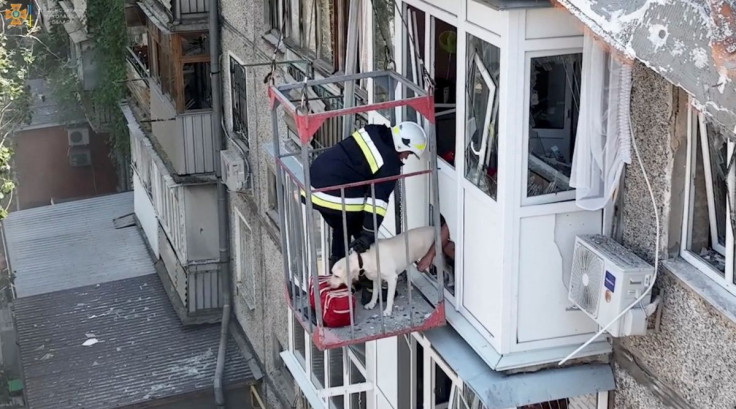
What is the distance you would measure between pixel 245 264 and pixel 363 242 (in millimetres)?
8879

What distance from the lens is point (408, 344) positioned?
8188 millimetres

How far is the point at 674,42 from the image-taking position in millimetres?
4027

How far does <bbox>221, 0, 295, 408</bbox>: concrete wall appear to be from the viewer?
42.3 feet

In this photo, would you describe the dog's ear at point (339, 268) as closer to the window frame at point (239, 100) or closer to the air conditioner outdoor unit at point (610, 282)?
the air conditioner outdoor unit at point (610, 282)

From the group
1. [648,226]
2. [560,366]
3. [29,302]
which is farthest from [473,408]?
[29,302]

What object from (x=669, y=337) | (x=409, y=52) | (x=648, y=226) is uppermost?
(x=409, y=52)

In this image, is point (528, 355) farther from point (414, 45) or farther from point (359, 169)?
point (414, 45)

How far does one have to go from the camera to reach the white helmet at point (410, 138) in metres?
6.54

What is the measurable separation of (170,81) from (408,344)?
8.61 metres

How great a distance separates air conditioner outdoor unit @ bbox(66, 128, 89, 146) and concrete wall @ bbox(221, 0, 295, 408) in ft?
45.5

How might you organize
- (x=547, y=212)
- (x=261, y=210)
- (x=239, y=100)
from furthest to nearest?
(x=239, y=100)
(x=261, y=210)
(x=547, y=212)

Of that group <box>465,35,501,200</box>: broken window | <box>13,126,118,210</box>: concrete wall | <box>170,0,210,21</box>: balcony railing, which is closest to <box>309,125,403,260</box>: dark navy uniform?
<box>465,35,501,200</box>: broken window

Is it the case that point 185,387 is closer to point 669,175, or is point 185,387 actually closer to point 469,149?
point 469,149

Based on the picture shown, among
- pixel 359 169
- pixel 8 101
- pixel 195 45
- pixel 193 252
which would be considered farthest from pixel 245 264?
pixel 359 169
